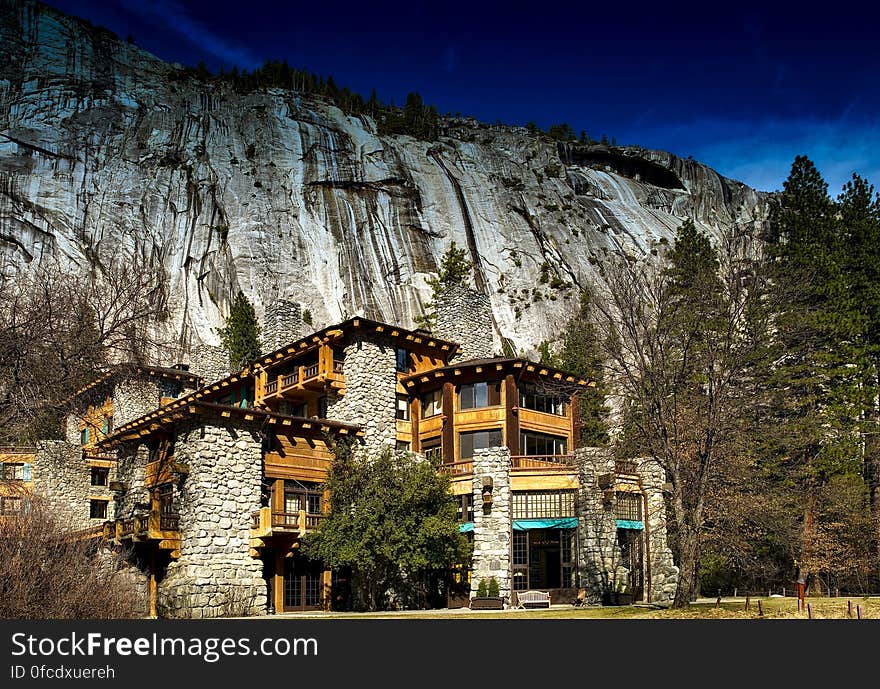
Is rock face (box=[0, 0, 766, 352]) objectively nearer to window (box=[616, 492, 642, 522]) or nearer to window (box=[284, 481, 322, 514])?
window (box=[284, 481, 322, 514])

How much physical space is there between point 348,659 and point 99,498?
113 ft

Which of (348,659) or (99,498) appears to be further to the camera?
(99,498)

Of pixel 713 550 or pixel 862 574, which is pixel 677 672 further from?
pixel 862 574

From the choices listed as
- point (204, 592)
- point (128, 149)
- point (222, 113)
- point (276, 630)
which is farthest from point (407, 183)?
point (276, 630)

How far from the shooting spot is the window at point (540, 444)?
42.2m

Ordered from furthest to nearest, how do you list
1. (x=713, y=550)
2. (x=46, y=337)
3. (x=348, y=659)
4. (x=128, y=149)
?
(x=128, y=149), (x=713, y=550), (x=46, y=337), (x=348, y=659)

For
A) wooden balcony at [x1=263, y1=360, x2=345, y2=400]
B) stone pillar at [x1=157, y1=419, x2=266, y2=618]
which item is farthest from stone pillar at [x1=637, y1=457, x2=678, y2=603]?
stone pillar at [x1=157, y1=419, x2=266, y2=618]

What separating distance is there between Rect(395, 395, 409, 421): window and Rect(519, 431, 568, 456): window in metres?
5.96

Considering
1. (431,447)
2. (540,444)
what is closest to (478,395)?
(431,447)

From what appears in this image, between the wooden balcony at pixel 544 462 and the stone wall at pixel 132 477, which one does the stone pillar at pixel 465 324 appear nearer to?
the wooden balcony at pixel 544 462

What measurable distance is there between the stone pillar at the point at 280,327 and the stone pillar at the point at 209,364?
5.88 metres

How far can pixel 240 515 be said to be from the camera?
32000mm

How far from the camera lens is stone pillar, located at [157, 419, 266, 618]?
99.3 ft

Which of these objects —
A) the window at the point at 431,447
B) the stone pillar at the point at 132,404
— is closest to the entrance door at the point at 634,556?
the window at the point at 431,447
